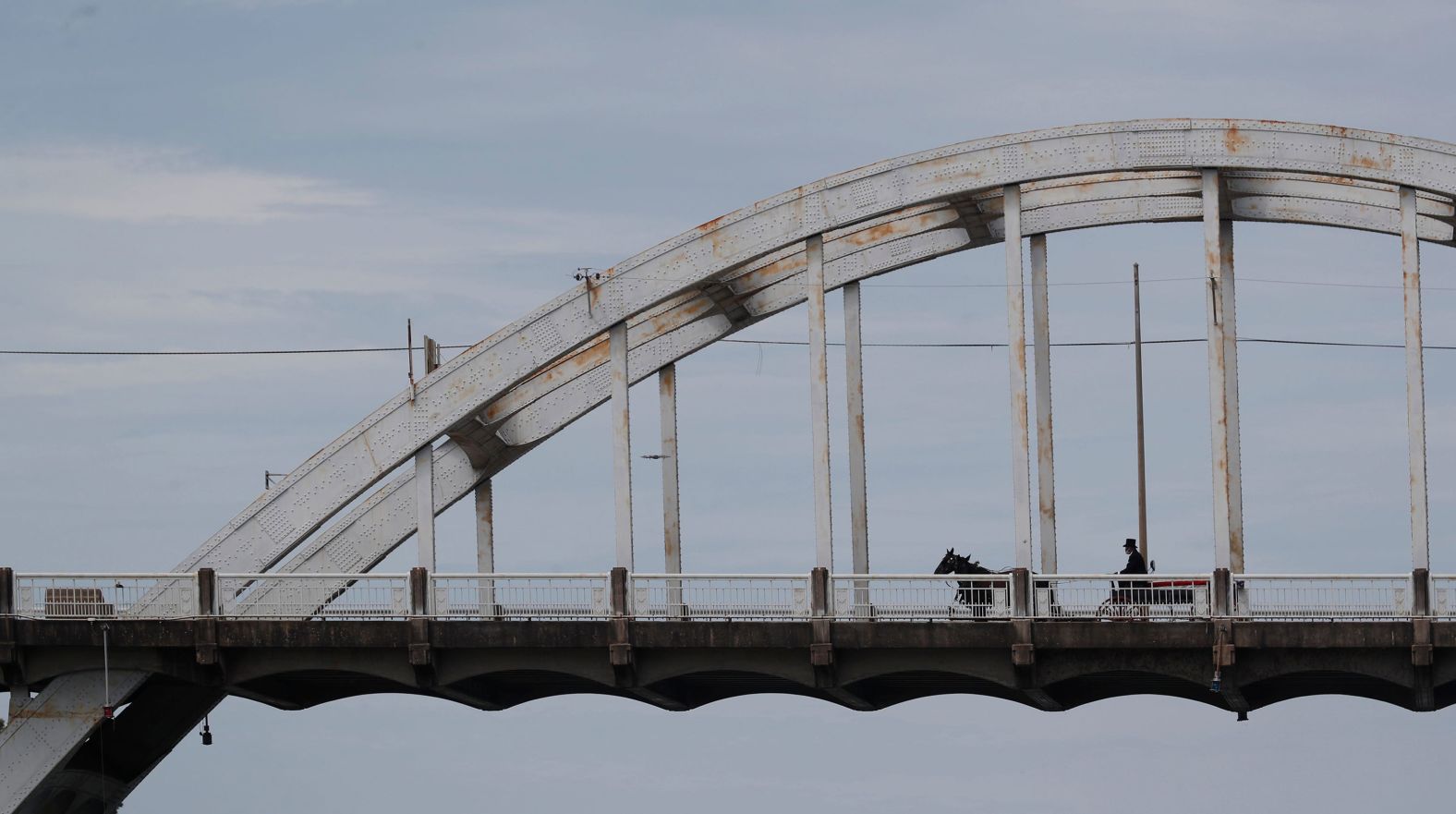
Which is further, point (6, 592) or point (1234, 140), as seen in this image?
point (6, 592)

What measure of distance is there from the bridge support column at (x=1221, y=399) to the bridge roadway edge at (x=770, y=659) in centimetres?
234

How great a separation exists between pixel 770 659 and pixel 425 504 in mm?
7571

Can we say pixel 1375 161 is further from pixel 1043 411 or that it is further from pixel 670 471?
pixel 670 471

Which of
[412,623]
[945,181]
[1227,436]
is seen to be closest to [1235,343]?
[1227,436]

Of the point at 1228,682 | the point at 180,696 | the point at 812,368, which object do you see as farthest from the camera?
the point at 180,696

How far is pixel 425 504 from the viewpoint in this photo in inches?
1813

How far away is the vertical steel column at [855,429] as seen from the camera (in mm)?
45719

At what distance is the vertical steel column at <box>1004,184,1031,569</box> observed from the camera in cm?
4303

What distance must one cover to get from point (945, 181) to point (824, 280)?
9.28 feet

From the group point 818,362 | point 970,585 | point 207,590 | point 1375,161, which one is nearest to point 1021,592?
point 970,585

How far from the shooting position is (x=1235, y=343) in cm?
4403

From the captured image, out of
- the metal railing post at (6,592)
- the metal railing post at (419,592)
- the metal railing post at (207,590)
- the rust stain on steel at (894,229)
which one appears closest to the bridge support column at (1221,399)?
the rust stain on steel at (894,229)

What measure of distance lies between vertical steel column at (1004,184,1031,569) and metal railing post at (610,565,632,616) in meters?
6.71

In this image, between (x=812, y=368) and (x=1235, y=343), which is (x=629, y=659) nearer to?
(x=812, y=368)
